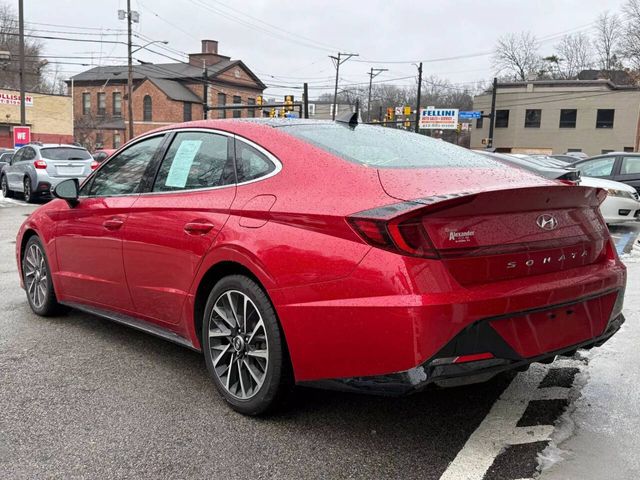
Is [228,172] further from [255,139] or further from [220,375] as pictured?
[220,375]

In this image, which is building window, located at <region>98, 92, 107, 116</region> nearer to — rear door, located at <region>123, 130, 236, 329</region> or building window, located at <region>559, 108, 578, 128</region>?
building window, located at <region>559, 108, 578, 128</region>

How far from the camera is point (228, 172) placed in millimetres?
3479

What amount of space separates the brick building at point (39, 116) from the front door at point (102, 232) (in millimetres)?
48800

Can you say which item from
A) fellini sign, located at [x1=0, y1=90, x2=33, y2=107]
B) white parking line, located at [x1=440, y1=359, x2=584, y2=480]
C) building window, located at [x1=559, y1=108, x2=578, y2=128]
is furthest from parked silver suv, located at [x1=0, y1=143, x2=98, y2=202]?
building window, located at [x1=559, y1=108, x2=578, y2=128]

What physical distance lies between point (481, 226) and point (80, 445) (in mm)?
2179

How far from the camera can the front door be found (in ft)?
13.4

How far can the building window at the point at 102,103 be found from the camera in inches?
2534

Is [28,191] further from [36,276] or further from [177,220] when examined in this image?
[177,220]

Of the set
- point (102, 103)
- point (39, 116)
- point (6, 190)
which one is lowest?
point (6, 190)

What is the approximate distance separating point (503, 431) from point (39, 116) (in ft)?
179

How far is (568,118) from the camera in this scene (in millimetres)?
54625

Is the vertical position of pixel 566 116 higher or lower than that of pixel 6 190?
higher

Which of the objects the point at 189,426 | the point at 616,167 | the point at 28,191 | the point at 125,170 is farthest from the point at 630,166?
the point at 28,191

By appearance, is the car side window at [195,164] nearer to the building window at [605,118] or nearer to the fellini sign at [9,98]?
the fellini sign at [9,98]
